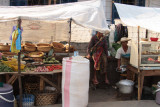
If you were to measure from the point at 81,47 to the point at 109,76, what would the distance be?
1.93 meters

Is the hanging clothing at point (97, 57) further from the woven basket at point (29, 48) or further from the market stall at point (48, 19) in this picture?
the woven basket at point (29, 48)

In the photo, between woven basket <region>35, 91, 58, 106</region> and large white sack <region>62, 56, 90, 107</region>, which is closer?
large white sack <region>62, 56, 90, 107</region>

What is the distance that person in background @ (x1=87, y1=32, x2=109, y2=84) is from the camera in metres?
6.51

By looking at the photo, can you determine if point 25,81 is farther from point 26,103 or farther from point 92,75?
point 92,75

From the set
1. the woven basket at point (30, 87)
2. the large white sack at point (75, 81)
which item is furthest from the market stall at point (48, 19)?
the large white sack at point (75, 81)

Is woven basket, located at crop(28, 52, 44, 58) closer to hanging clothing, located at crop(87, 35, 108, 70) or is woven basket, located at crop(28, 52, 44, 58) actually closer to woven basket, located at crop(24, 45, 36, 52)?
woven basket, located at crop(24, 45, 36, 52)

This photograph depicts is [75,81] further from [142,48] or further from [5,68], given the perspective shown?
[142,48]

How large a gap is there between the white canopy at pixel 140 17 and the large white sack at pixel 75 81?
1.71 m

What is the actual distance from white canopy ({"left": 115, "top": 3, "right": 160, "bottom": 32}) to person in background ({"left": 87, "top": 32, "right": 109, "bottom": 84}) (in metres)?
1.12

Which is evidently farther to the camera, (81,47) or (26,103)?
(81,47)

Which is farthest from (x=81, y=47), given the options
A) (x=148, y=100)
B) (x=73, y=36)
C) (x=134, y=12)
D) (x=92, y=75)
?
(x=148, y=100)

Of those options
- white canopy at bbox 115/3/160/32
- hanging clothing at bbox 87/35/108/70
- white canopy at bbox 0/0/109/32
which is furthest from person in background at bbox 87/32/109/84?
white canopy at bbox 0/0/109/32

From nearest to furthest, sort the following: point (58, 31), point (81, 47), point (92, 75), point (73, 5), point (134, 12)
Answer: point (73, 5) < point (134, 12) < point (58, 31) < point (92, 75) < point (81, 47)

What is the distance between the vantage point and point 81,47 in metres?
8.72
